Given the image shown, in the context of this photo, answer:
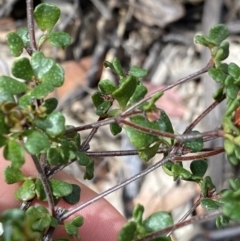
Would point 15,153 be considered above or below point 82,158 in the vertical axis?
above

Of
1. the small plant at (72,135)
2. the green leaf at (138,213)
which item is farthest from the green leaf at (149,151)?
the green leaf at (138,213)

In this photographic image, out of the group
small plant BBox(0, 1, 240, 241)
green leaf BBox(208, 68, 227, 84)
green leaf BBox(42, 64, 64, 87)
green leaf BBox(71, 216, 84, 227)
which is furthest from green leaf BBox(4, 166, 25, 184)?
green leaf BBox(208, 68, 227, 84)

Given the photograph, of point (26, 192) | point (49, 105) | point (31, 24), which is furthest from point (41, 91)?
point (26, 192)

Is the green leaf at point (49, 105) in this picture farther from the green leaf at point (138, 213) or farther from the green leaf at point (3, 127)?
the green leaf at point (138, 213)

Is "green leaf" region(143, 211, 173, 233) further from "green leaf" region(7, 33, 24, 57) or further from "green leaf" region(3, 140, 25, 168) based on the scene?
"green leaf" region(7, 33, 24, 57)

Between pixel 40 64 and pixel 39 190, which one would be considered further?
pixel 39 190

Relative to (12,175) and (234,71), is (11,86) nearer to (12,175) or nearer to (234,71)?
(12,175)

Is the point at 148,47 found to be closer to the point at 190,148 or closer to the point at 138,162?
the point at 138,162
